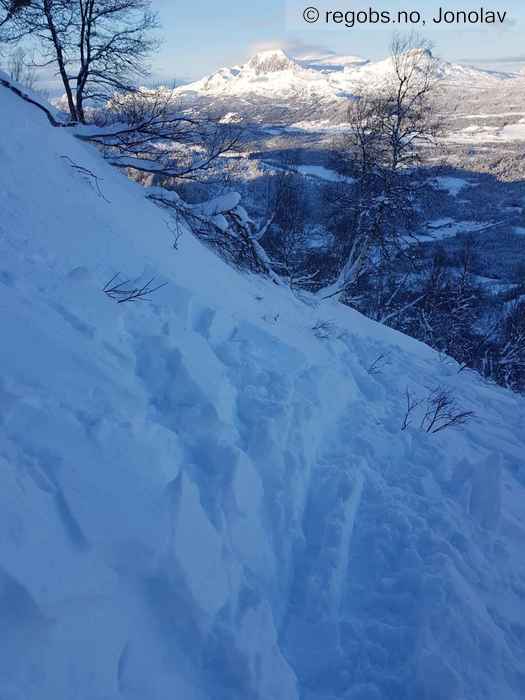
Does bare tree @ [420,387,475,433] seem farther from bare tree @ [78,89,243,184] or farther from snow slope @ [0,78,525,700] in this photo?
bare tree @ [78,89,243,184]

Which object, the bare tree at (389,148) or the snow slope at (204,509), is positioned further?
the bare tree at (389,148)

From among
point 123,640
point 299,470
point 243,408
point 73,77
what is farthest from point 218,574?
point 73,77

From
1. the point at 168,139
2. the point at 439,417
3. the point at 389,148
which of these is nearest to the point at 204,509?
the point at 439,417

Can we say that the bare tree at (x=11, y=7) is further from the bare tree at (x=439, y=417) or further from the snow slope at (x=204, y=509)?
the bare tree at (x=439, y=417)

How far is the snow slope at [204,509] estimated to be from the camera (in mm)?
1546

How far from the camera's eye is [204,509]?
2.17 metres

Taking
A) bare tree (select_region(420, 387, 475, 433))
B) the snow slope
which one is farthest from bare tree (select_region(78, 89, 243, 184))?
bare tree (select_region(420, 387, 475, 433))

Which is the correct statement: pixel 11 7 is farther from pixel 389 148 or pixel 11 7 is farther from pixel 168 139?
pixel 389 148

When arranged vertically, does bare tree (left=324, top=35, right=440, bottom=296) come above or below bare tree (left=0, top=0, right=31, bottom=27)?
below

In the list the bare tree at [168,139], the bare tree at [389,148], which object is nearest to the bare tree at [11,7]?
the bare tree at [168,139]

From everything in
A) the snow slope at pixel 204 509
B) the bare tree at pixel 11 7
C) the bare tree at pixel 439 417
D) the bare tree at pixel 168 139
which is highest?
the bare tree at pixel 11 7

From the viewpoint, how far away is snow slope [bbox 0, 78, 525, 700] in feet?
5.07

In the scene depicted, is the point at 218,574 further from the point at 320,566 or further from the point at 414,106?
the point at 414,106


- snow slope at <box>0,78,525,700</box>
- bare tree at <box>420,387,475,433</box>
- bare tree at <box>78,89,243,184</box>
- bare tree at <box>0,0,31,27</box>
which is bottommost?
bare tree at <box>420,387,475,433</box>
